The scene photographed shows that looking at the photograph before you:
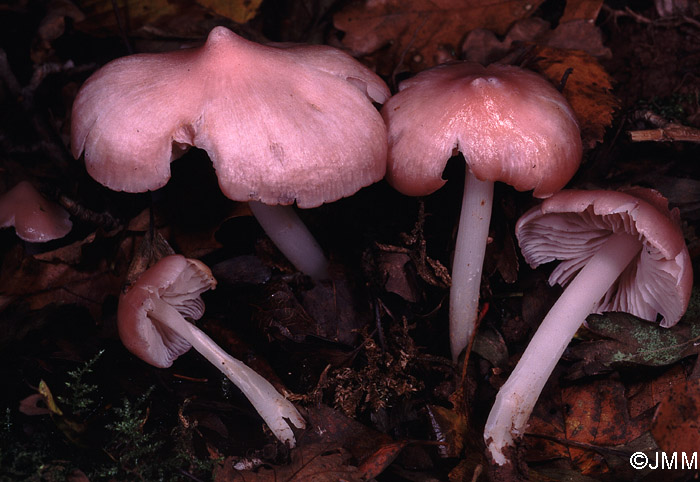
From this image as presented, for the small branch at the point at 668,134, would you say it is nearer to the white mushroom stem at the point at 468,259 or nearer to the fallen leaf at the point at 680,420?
the white mushroom stem at the point at 468,259

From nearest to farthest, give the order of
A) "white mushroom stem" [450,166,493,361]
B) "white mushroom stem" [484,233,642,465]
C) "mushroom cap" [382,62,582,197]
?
"mushroom cap" [382,62,582,197] → "white mushroom stem" [484,233,642,465] → "white mushroom stem" [450,166,493,361]

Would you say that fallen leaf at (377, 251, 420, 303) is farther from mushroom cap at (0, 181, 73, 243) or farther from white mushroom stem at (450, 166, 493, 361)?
mushroom cap at (0, 181, 73, 243)

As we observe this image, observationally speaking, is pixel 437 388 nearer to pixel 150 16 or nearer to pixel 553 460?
pixel 553 460

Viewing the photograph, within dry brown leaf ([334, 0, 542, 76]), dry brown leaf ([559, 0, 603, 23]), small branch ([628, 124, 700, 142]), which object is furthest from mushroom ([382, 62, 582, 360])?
dry brown leaf ([559, 0, 603, 23])

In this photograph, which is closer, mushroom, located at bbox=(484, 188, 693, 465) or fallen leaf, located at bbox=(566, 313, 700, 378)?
mushroom, located at bbox=(484, 188, 693, 465)

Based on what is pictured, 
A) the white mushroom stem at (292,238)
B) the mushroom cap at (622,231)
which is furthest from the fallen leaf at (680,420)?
the white mushroom stem at (292,238)

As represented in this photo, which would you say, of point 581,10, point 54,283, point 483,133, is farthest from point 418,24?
point 54,283
